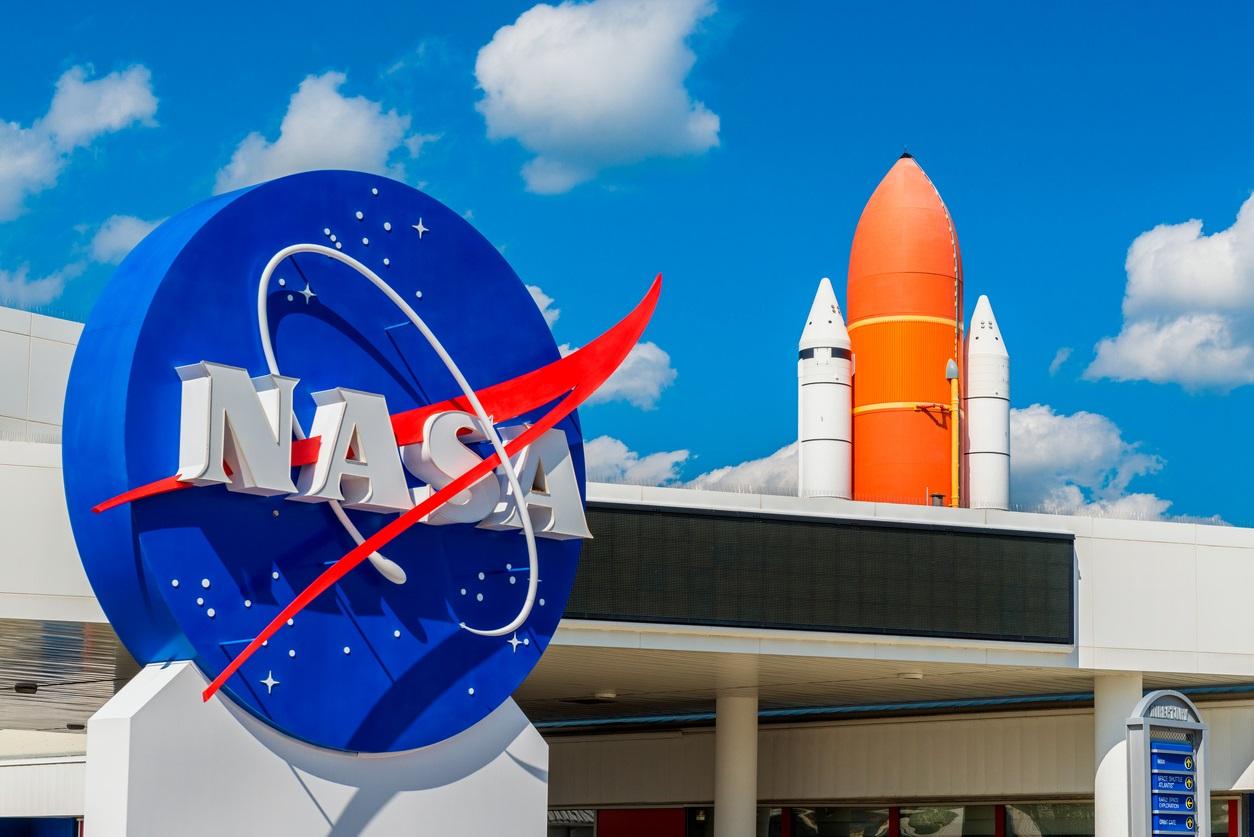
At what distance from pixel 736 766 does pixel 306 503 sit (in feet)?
60.3

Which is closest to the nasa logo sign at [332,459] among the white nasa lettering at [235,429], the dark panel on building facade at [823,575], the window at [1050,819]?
the white nasa lettering at [235,429]

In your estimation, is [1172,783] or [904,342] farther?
[904,342]

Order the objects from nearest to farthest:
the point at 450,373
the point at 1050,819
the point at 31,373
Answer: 1. the point at 450,373
2. the point at 31,373
3. the point at 1050,819

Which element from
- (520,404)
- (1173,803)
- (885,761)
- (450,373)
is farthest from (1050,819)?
(450,373)

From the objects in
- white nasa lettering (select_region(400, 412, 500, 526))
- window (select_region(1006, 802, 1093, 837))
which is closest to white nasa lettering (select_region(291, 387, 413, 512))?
white nasa lettering (select_region(400, 412, 500, 526))

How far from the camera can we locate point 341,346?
54.3ft

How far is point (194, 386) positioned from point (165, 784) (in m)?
3.16

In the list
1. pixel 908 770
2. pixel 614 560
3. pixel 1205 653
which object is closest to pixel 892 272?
pixel 908 770

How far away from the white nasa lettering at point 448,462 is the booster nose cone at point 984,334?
23.3 metres

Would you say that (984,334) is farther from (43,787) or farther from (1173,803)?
(43,787)

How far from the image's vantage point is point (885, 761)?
3672 centimetres

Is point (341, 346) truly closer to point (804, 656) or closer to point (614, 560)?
point (614, 560)

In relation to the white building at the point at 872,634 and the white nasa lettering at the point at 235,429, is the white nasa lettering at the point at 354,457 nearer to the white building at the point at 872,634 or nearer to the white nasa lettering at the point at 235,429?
the white nasa lettering at the point at 235,429

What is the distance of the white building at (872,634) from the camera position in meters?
25.4
